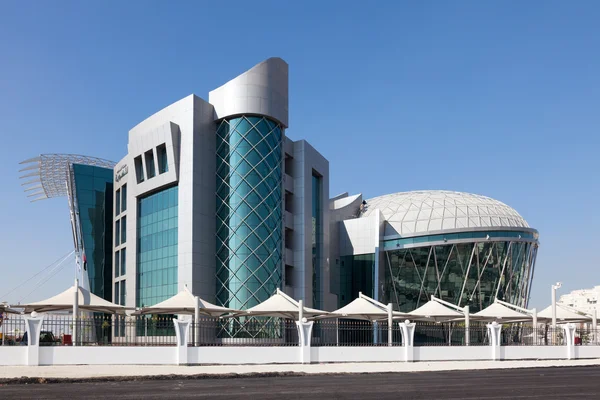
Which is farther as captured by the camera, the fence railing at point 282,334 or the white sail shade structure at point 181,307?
the fence railing at point 282,334

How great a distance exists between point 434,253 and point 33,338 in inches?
1564

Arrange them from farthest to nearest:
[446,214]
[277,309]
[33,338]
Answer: [446,214], [277,309], [33,338]

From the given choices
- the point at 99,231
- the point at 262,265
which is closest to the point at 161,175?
the point at 262,265

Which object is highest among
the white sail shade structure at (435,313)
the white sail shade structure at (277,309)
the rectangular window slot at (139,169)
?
the rectangular window slot at (139,169)

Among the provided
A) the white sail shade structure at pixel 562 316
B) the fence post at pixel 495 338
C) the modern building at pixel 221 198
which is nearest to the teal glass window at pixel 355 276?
the modern building at pixel 221 198

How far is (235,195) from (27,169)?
28670mm

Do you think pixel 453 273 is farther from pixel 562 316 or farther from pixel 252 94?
pixel 252 94

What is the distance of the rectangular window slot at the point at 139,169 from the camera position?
2007 inches

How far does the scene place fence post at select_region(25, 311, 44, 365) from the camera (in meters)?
25.5

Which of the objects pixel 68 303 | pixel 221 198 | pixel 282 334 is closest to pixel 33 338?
pixel 68 303

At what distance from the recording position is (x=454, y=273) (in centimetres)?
5844

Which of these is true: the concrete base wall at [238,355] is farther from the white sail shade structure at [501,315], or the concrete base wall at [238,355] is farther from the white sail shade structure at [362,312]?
the white sail shade structure at [501,315]

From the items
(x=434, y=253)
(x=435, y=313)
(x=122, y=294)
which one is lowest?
(x=435, y=313)

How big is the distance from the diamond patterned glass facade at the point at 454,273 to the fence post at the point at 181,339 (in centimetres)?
3454
